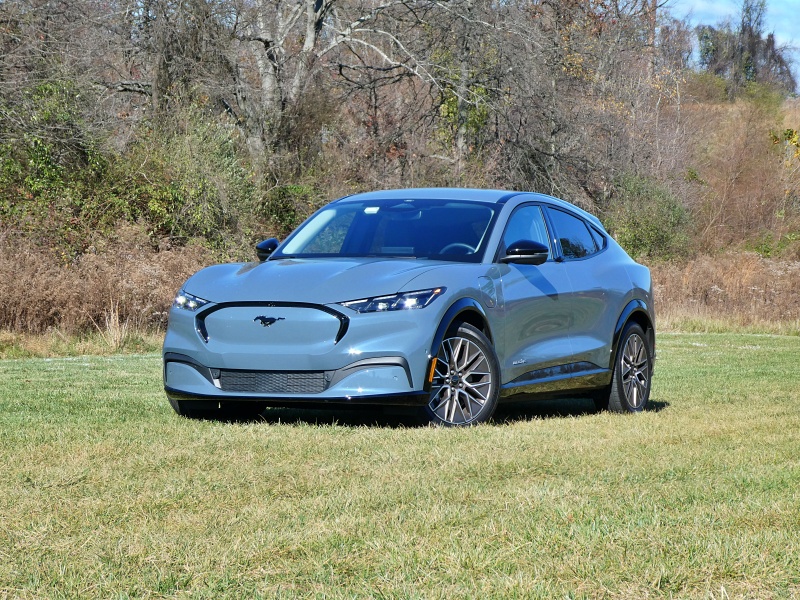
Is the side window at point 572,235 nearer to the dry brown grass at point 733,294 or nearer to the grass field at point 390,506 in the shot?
the grass field at point 390,506

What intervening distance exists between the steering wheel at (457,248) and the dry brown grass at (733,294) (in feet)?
59.9

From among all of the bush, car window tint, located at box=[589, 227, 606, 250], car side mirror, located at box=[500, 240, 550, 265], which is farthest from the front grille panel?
the bush

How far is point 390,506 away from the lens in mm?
5121

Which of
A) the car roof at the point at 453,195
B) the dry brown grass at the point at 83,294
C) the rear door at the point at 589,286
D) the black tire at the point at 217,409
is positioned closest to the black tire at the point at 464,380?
the black tire at the point at 217,409

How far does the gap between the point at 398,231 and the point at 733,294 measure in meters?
21.9

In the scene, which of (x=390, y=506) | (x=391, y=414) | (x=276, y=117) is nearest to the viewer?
(x=390, y=506)

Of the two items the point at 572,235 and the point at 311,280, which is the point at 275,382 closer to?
the point at 311,280

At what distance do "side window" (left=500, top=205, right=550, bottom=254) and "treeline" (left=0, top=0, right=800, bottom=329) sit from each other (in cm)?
1152

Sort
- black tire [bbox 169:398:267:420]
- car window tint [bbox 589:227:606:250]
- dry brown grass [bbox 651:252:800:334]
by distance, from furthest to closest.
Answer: dry brown grass [bbox 651:252:800:334] → car window tint [bbox 589:227:606:250] → black tire [bbox 169:398:267:420]

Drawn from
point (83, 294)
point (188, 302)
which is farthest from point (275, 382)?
point (83, 294)

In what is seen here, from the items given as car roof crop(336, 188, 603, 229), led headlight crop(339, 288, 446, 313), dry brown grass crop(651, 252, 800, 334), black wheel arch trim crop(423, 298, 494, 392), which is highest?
car roof crop(336, 188, 603, 229)

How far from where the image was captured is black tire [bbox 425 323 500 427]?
7875mm

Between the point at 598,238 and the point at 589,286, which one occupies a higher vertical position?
the point at 598,238

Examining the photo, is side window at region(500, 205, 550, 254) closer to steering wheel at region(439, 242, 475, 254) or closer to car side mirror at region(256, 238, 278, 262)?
steering wheel at region(439, 242, 475, 254)
